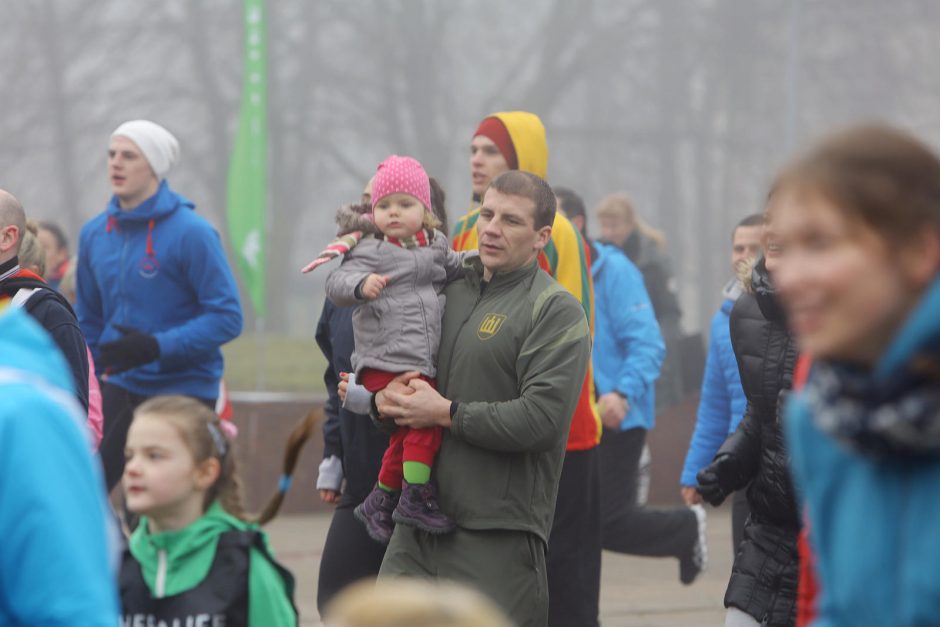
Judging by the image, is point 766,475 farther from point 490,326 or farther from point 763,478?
point 490,326

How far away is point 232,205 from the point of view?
38.4 feet

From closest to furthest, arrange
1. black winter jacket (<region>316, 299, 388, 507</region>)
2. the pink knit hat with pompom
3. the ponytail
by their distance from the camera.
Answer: the ponytail → the pink knit hat with pompom → black winter jacket (<region>316, 299, 388, 507</region>)

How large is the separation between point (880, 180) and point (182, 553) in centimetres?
196

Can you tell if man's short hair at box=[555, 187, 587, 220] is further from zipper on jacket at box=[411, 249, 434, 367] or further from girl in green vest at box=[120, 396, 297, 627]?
girl in green vest at box=[120, 396, 297, 627]

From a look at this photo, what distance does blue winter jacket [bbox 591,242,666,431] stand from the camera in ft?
24.8

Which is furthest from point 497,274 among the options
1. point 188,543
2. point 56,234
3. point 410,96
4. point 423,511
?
point 410,96

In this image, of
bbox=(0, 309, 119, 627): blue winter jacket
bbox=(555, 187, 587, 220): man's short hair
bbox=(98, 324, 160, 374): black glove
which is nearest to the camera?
bbox=(0, 309, 119, 627): blue winter jacket

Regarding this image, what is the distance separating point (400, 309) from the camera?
495cm

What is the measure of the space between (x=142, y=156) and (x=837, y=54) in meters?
11.1

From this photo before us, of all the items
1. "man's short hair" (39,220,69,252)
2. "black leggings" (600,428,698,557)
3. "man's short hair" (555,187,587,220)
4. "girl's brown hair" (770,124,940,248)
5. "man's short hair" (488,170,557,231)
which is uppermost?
"girl's brown hair" (770,124,940,248)

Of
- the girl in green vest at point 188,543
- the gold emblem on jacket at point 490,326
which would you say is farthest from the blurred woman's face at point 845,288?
the gold emblem on jacket at point 490,326

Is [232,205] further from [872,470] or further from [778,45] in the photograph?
[872,470]

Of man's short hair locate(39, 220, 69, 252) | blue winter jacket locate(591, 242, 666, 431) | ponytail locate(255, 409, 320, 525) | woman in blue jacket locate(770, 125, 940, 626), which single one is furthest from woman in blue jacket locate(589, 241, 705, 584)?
woman in blue jacket locate(770, 125, 940, 626)

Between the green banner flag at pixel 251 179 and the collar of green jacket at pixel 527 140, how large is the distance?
5419 millimetres
